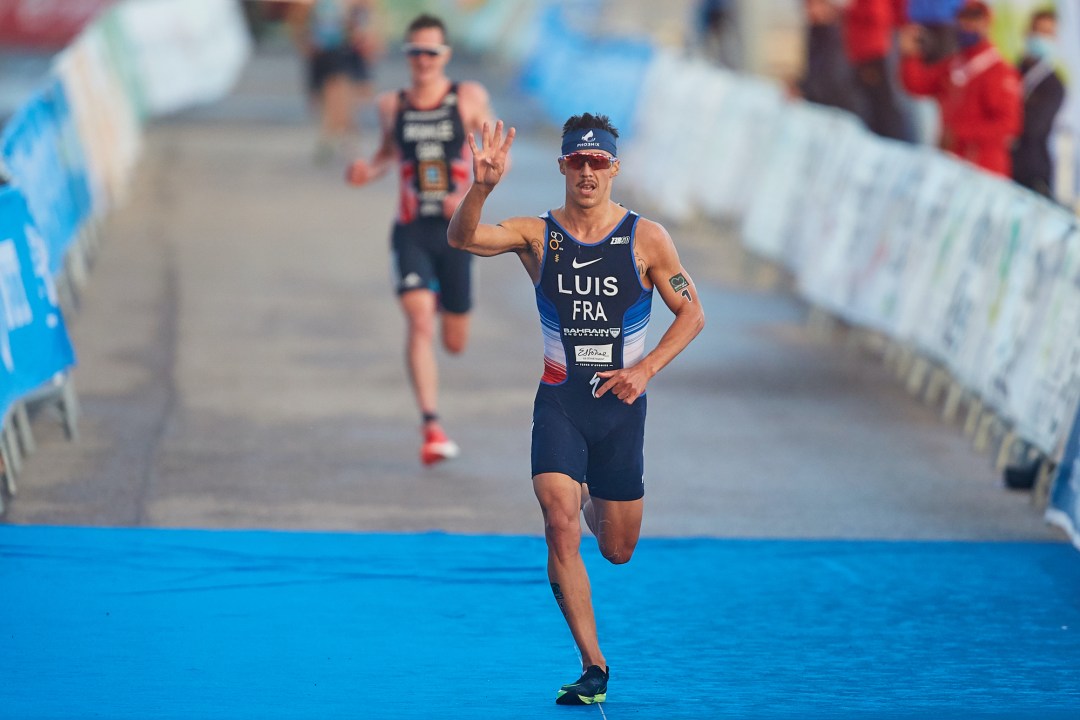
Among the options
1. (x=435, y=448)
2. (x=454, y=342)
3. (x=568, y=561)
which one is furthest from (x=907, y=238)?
(x=568, y=561)

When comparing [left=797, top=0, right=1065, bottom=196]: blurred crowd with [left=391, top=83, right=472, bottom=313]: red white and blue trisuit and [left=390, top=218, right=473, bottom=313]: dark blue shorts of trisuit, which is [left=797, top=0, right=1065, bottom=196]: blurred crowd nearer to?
[left=391, top=83, right=472, bottom=313]: red white and blue trisuit

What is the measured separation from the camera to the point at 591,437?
24.5ft

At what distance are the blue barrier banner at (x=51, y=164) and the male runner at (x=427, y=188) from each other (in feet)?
8.28

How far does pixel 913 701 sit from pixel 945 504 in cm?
358

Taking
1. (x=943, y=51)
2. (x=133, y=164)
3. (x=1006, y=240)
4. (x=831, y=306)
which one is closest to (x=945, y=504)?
(x=1006, y=240)

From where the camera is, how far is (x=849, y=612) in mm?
8617

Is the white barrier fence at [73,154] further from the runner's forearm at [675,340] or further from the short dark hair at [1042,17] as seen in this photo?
the short dark hair at [1042,17]

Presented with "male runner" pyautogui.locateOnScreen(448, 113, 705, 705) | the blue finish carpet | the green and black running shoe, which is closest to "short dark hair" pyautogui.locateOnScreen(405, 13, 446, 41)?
the blue finish carpet

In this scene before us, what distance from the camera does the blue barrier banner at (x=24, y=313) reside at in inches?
403

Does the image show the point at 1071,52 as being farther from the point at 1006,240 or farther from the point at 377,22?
the point at 377,22

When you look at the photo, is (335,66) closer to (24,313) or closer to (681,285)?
(24,313)

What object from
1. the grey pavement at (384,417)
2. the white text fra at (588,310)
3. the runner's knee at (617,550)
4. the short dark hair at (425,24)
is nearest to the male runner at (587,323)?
the white text fra at (588,310)

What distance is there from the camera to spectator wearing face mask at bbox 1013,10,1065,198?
16141 mm

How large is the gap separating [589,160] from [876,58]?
1221 centimetres
